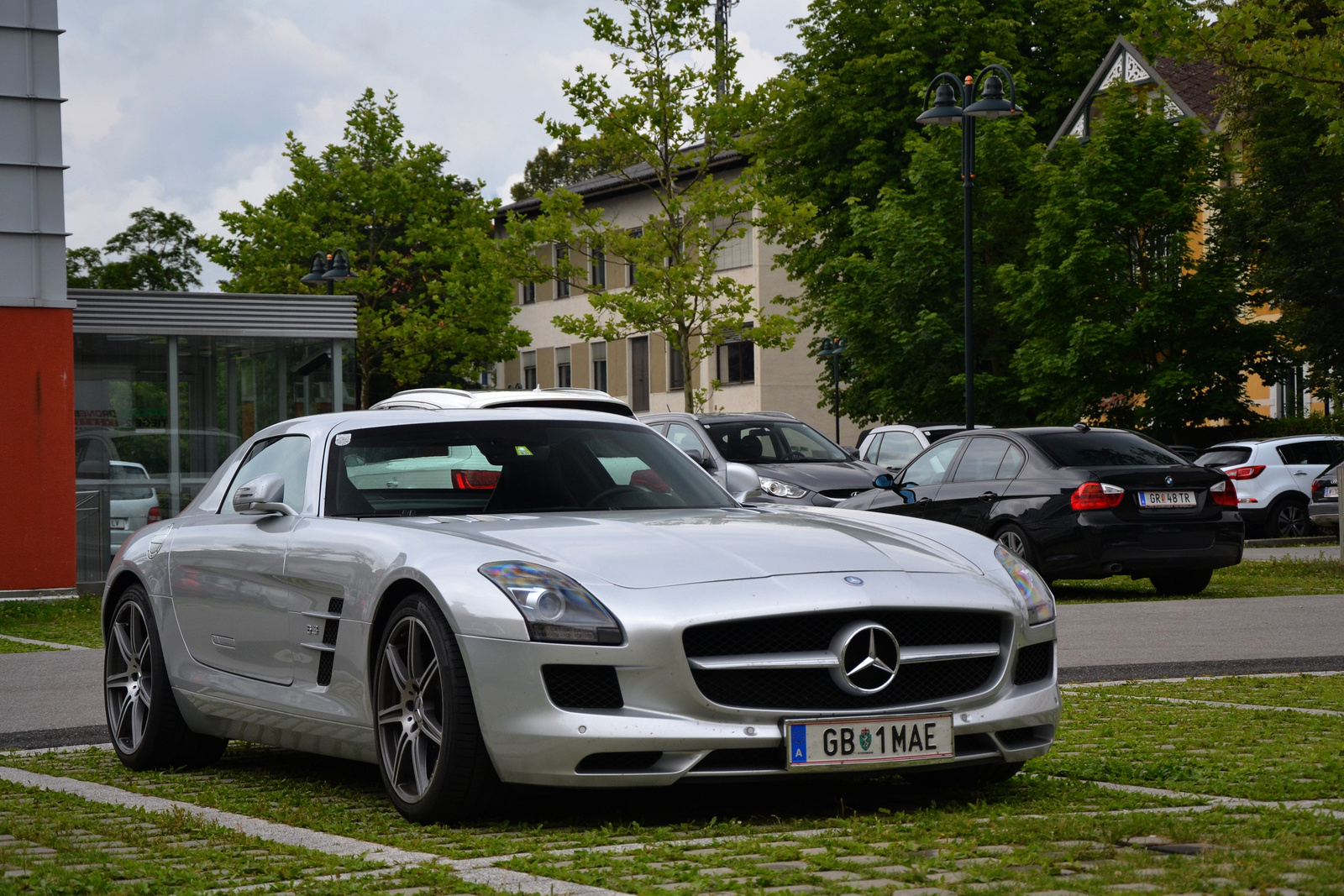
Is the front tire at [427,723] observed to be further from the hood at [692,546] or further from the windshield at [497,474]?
the windshield at [497,474]

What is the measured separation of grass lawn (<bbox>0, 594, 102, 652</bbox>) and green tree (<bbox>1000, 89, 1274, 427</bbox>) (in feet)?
65.7

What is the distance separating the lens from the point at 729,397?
6631 centimetres

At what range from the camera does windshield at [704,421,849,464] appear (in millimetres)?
22062

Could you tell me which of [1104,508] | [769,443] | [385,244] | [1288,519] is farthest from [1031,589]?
[385,244]

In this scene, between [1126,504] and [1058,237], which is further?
[1058,237]

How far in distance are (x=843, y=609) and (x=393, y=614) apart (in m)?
1.48

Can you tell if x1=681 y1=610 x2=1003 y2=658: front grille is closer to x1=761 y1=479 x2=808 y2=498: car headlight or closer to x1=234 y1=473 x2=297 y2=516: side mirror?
x1=234 y1=473 x2=297 y2=516: side mirror

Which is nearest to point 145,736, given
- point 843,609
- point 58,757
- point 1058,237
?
point 58,757

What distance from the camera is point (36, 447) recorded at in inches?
771

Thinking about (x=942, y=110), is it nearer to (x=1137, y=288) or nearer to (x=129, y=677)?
(x=1137, y=288)

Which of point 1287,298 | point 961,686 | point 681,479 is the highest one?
point 1287,298

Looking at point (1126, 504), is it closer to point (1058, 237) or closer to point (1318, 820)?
point (1318, 820)

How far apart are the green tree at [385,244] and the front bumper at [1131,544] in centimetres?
3586

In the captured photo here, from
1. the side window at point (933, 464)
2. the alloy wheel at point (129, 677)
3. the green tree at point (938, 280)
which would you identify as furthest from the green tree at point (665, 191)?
the alloy wheel at point (129, 677)
